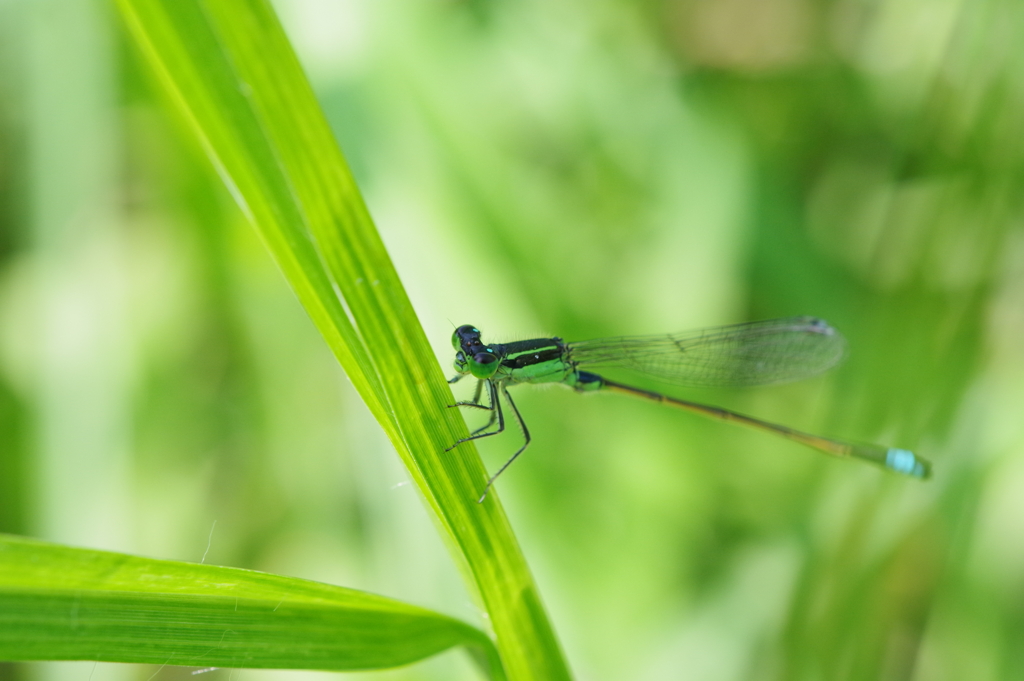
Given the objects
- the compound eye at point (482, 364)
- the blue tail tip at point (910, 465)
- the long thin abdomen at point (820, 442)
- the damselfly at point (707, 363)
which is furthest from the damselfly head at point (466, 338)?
the blue tail tip at point (910, 465)

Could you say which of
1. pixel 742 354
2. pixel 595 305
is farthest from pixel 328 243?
pixel 742 354

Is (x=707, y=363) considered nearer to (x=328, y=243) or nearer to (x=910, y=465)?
(x=910, y=465)

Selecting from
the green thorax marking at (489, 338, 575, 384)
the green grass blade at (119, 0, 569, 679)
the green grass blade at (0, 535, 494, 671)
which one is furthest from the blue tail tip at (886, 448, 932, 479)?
the green grass blade at (0, 535, 494, 671)

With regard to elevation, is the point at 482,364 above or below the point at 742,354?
below

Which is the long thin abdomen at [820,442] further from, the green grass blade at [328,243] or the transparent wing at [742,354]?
the green grass blade at [328,243]

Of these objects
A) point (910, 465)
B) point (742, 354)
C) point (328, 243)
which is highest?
point (742, 354)

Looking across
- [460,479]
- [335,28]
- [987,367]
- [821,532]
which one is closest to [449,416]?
[460,479]

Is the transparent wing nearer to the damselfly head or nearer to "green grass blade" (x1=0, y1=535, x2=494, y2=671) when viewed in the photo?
the damselfly head
